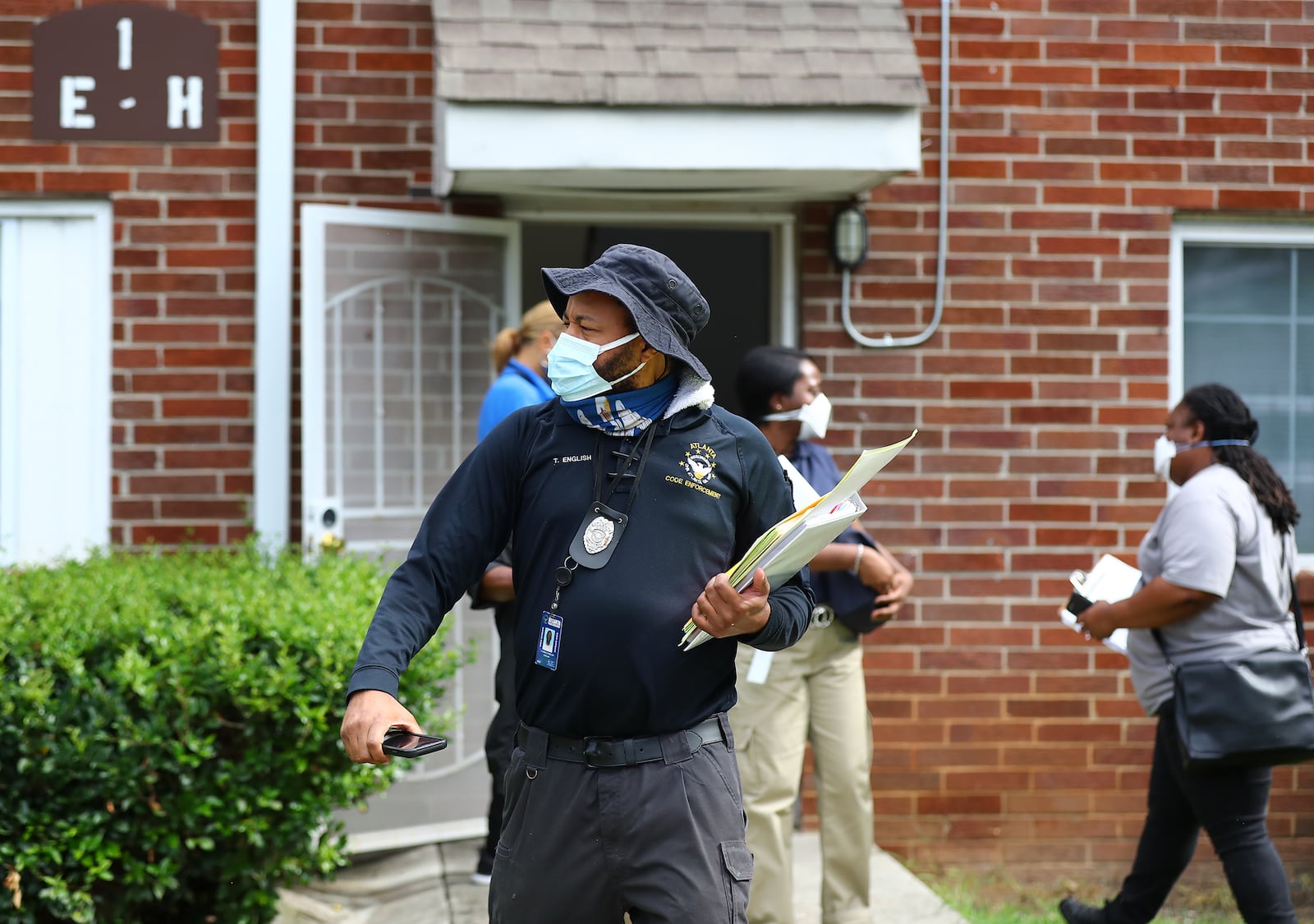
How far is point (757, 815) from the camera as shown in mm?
4297

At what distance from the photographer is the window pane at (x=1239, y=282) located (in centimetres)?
609

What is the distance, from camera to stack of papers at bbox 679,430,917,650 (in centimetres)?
245

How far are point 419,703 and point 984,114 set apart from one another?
11.0ft

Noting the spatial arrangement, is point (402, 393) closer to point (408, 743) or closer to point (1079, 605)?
point (1079, 605)

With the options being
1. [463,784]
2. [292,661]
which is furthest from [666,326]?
[463,784]

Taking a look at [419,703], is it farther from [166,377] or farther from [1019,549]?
[1019,549]

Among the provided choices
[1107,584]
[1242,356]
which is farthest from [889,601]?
[1242,356]

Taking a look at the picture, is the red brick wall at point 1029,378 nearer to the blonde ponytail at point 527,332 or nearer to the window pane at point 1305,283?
the window pane at point 1305,283

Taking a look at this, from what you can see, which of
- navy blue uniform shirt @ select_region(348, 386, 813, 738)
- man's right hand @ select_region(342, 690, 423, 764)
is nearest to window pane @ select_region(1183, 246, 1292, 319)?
navy blue uniform shirt @ select_region(348, 386, 813, 738)

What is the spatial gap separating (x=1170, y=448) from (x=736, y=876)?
8.19 ft

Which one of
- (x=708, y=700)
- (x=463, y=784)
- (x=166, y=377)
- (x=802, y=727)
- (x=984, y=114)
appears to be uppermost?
(x=984, y=114)

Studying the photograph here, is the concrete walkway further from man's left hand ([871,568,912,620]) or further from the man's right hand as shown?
the man's right hand

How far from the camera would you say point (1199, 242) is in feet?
19.8

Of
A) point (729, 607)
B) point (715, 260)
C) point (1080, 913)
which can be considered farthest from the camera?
point (715, 260)
